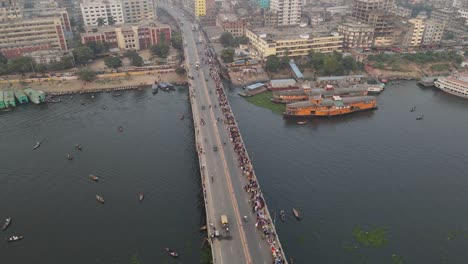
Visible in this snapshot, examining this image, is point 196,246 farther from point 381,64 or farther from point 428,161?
point 381,64

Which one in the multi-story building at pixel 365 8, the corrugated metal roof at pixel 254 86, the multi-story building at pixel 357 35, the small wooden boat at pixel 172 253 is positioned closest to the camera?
the small wooden boat at pixel 172 253

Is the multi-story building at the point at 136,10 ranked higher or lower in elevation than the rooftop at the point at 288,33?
higher

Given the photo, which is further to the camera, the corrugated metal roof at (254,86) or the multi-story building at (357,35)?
the multi-story building at (357,35)

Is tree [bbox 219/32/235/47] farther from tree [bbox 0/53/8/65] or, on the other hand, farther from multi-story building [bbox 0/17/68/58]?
tree [bbox 0/53/8/65]

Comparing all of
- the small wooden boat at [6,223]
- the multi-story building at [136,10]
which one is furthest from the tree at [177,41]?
the small wooden boat at [6,223]

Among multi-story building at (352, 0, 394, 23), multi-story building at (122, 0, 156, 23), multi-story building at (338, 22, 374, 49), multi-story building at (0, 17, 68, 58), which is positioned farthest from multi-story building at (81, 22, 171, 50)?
multi-story building at (352, 0, 394, 23)

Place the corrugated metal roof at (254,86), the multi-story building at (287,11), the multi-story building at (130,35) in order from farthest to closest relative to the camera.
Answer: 1. the multi-story building at (287,11)
2. the multi-story building at (130,35)
3. the corrugated metal roof at (254,86)

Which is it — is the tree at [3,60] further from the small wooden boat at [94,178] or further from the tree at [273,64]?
the tree at [273,64]
